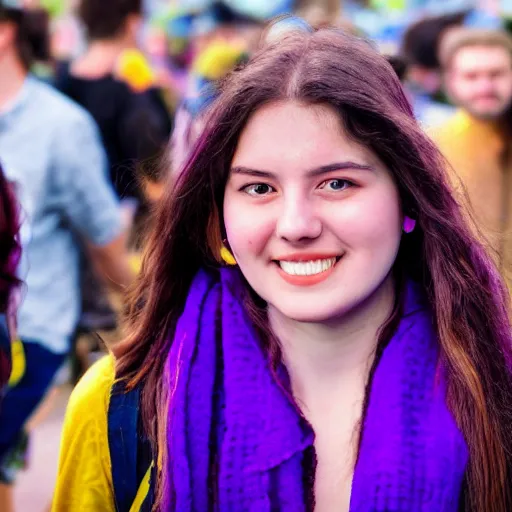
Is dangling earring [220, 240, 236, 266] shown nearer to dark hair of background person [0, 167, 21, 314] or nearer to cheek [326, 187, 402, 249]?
cheek [326, 187, 402, 249]

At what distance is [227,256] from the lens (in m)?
2.13

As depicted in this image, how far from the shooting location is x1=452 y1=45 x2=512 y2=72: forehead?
4.51m

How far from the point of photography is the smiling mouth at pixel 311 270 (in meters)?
1.90

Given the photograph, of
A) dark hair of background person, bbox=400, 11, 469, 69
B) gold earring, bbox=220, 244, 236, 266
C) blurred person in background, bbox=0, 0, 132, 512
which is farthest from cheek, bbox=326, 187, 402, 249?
dark hair of background person, bbox=400, 11, 469, 69

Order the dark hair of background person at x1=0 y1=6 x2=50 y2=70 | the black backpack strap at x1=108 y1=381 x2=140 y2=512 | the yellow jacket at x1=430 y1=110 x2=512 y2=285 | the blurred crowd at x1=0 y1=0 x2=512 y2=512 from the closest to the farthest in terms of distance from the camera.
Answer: the black backpack strap at x1=108 y1=381 x2=140 y2=512
the blurred crowd at x1=0 y1=0 x2=512 y2=512
the dark hair of background person at x1=0 y1=6 x2=50 y2=70
the yellow jacket at x1=430 y1=110 x2=512 y2=285

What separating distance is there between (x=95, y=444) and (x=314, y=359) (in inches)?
18.1

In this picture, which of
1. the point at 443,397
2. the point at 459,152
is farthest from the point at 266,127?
the point at 459,152

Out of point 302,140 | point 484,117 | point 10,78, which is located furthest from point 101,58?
point 302,140

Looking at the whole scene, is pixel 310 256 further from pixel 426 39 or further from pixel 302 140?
pixel 426 39

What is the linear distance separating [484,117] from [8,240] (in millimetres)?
2575

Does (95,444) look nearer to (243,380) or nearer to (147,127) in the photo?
(243,380)

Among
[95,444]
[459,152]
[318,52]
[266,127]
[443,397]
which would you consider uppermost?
[459,152]

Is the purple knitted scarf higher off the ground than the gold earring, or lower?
lower

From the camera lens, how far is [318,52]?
6.41 ft
